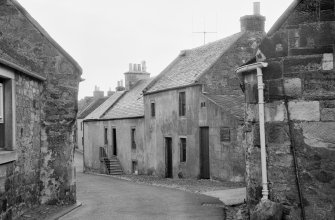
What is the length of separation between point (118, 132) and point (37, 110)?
18.6 metres

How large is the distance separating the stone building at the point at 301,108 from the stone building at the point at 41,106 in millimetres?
6161

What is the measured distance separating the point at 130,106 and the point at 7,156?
22.1 m

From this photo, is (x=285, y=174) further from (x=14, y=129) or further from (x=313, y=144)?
(x=14, y=129)

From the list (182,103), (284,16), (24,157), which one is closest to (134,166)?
(182,103)

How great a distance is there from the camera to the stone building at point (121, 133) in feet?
94.1

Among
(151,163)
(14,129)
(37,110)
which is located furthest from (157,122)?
(14,129)

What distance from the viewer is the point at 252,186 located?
9102mm

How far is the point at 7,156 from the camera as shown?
941 cm

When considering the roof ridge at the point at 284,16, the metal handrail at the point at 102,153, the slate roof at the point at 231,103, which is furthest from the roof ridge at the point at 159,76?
the roof ridge at the point at 284,16

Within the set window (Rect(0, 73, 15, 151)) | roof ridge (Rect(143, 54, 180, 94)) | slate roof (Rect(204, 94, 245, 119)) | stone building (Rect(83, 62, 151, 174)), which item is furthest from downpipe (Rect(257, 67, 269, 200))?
stone building (Rect(83, 62, 151, 174))

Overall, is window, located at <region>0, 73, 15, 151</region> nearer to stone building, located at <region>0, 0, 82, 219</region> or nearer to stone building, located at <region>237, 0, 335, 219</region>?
stone building, located at <region>0, 0, 82, 219</region>

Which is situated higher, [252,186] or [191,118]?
[191,118]

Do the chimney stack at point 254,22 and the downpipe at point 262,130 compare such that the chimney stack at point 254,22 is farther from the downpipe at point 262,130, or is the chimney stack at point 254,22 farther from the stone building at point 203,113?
the downpipe at point 262,130

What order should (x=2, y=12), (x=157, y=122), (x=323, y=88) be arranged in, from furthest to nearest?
(x=157, y=122), (x=2, y=12), (x=323, y=88)
